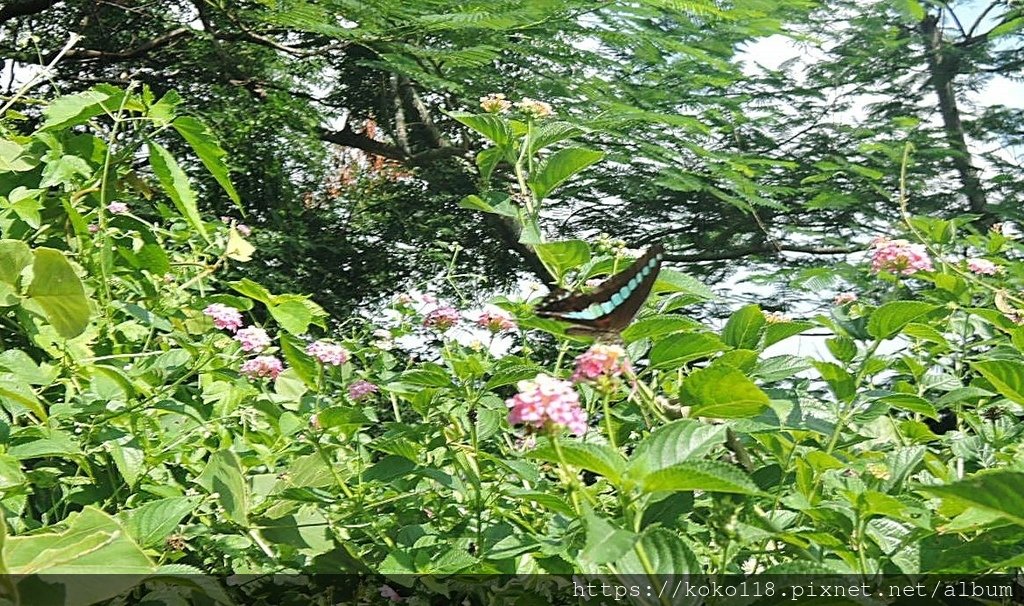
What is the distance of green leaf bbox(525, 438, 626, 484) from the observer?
48 cm

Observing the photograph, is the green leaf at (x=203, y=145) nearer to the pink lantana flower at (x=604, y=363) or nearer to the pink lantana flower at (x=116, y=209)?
the pink lantana flower at (x=116, y=209)

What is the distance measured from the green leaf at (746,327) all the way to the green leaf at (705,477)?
29 cm

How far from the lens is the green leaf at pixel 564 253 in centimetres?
67

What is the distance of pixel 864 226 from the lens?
14.6ft

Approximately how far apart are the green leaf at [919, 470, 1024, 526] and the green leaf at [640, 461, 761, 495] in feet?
0.29

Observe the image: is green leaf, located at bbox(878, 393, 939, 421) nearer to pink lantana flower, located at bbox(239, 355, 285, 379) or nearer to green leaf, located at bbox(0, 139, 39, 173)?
pink lantana flower, located at bbox(239, 355, 285, 379)

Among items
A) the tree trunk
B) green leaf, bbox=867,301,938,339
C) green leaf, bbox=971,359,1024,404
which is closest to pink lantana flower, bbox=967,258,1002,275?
green leaf, bbox=867,301,938,339

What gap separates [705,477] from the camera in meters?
0.44

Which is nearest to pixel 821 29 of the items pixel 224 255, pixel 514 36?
pixel 514 36

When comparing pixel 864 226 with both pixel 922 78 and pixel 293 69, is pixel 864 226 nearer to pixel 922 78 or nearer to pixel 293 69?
pixel 922 78

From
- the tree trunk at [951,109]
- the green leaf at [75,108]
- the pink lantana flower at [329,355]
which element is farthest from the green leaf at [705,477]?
the tree trunk at [951,109]

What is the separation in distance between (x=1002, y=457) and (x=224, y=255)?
101 cm

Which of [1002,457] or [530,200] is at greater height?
[530,200]

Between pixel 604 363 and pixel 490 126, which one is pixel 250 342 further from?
pixel 604 363
